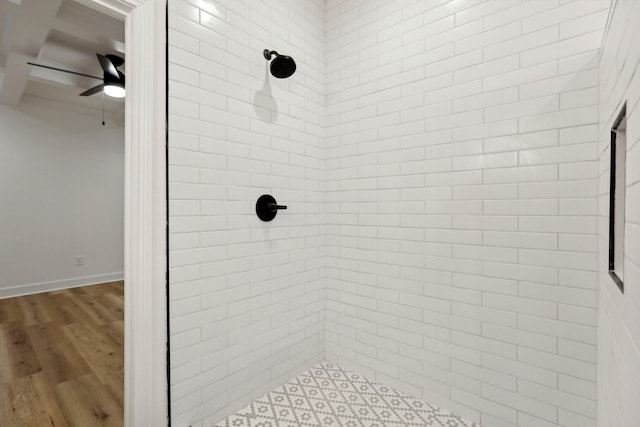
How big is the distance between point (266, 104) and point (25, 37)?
96.4 inches

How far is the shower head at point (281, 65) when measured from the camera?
5.61 feet

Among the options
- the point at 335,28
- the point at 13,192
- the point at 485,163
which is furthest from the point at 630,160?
the point at 13,192

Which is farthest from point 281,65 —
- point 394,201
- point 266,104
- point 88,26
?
point 88,26

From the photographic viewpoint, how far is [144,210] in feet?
4.37

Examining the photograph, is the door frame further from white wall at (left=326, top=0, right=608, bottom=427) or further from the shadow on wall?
white wall at (left=326, top=0, right=608, bottom=427)

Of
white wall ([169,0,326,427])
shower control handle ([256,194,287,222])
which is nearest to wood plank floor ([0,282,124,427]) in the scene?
white wall ([169,0,326,427])

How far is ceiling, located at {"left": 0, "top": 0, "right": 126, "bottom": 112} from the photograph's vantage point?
7.32ft

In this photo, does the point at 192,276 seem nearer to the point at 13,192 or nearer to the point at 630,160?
the point at 630,160

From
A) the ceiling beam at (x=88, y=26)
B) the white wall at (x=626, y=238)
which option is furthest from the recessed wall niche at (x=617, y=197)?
the ceiling beam at (x=88, y=26)

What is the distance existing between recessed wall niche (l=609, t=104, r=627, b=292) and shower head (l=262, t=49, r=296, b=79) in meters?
1.48

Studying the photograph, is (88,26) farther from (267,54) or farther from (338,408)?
Result: (338,408)

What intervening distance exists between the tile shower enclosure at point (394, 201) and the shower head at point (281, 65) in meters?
0.09

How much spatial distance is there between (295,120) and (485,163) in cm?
120

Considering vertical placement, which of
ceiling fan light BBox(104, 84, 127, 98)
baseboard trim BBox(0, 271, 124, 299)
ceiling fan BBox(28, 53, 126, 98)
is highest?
ceiling fan BBox(28, 53, 126, 98)
